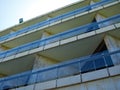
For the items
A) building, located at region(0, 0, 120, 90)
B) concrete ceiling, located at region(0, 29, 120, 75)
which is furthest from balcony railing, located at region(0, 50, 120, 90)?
concrete ceiling, located at region(0, 29, 120, 75)

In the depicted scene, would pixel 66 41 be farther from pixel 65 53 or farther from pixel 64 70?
pixel 64 70

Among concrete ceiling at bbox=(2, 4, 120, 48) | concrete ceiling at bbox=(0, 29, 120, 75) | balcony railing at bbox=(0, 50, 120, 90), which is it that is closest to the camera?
balcony railing at bbox=(0, 50, 120, 90)

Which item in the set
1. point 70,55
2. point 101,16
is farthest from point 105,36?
point 101,16

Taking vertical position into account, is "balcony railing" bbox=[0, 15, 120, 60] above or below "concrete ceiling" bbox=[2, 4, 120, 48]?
below

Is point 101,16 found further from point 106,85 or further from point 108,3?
point 106,85

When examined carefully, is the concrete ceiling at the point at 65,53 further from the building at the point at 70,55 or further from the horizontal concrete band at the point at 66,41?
the horizontal concrete band at the point at 66,41

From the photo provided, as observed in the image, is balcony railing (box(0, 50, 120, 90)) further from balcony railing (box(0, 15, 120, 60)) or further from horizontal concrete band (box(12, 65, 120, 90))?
balcony railing (box(0, 15, 120, 60))

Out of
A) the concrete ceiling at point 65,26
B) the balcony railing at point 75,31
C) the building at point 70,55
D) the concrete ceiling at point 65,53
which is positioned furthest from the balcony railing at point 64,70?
the concrete ceiling at point 65,26

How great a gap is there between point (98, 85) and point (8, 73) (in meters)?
8.32

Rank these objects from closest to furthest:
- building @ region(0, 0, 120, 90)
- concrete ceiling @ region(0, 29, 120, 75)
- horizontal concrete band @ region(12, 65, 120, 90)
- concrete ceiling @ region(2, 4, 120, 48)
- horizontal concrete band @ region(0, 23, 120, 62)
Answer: horizontal concrete band @ region(12, 65, 120, 90) < building @ region(0, 0, 120, 90) < horizontal concrete band @ region(0, 23, 120, 62) < concrete ceiling @ region(0, 29, 120, 75) < concrete ceiling @ region(2, 4, 120, 48)

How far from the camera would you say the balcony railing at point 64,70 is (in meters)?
7.84

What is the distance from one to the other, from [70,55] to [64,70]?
222 centimetres

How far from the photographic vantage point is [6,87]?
958cm

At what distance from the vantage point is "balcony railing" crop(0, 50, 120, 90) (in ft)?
25.7
